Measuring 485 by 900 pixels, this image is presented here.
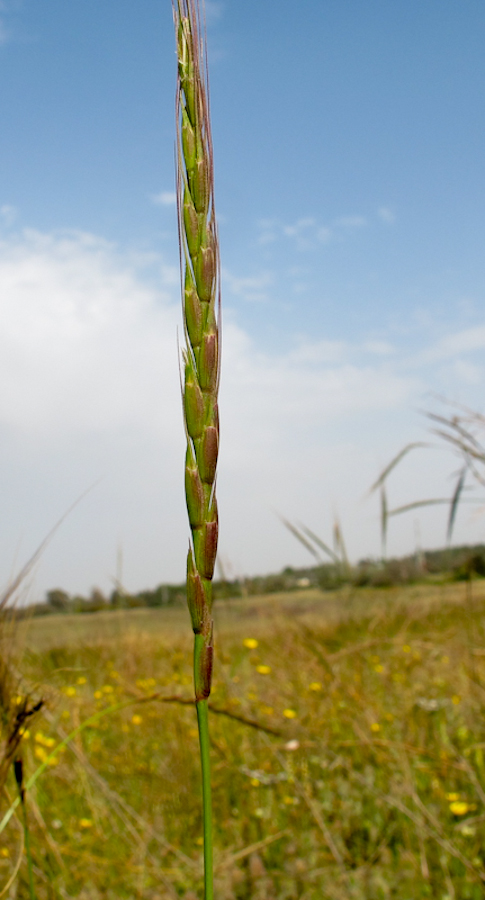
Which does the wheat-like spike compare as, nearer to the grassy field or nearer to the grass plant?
the grass plant

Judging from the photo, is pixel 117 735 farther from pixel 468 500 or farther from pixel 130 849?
pixel 468 500

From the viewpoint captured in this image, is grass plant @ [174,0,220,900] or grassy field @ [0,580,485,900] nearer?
grass plant @ [174,0,220,900]

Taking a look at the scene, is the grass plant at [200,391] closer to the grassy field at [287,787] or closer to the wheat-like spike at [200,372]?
the wheat-like spike at [200,372]

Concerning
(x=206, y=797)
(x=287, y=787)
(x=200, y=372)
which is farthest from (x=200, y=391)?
(x=287, y=787)

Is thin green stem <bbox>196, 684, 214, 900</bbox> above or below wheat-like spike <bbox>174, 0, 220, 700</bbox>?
below

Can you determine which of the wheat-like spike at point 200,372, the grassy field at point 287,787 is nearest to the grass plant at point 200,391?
the wheat-like spike at point 200,372

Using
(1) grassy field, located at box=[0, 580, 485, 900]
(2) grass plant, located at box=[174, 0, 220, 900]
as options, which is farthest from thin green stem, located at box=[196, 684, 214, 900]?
(1) grassy field, located at box=[0, 580, 485, 900]

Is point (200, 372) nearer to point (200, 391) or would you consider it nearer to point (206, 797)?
point (200, 391)
